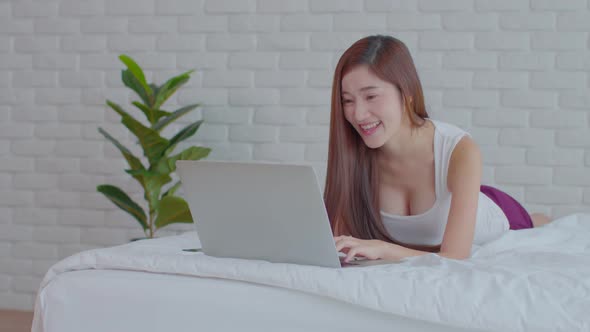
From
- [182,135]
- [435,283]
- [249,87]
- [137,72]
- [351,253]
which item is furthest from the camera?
[249,87]

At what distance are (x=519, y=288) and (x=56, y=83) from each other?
9.89 ft

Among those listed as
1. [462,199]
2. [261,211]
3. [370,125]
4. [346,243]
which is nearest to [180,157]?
[370,125]

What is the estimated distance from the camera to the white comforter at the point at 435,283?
4.40 feet

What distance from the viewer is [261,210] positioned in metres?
1.52

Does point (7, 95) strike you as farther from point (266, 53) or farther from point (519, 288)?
point (519, 288)

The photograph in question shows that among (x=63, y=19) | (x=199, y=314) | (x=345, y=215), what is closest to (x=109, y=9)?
(x=63, y=19)

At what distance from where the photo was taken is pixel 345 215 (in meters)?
2.26

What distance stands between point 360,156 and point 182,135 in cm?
126

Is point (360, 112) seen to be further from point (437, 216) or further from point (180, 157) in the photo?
point (180, 157)

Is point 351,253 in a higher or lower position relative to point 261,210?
lower

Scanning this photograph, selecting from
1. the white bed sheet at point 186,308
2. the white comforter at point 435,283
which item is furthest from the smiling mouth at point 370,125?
the white bed sheet at point 186,308

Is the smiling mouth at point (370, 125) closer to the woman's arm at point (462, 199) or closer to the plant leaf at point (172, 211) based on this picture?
the woman's arm at point (462, 199)

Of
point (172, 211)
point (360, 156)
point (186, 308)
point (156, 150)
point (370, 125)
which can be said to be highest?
point (370, 125)

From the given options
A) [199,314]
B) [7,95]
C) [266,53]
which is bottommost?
[199,314]
